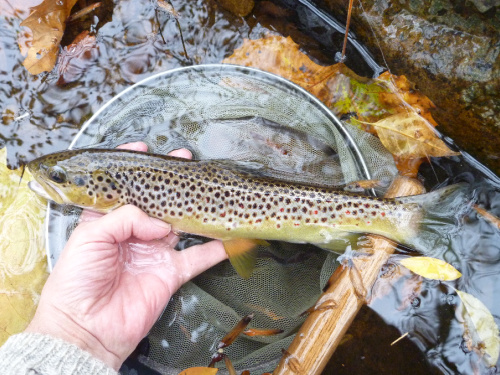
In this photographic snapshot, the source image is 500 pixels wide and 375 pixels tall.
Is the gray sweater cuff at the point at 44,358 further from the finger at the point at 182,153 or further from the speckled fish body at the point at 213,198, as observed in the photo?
the finger at the point at 182,153

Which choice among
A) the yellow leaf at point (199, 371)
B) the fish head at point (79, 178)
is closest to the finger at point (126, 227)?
the fish head at point (79, 178)

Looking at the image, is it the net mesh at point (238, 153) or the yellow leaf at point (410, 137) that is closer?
the net mesh at point (238, 153)

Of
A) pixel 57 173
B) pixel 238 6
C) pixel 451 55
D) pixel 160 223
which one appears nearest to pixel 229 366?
pixel 160 223

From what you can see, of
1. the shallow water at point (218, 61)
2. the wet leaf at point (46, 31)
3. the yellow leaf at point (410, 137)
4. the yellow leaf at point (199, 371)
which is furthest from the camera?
the wet leaf at point (46, 31)

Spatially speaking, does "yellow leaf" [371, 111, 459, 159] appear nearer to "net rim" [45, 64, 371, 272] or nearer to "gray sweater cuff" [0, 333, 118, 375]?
"net rim" [45, 64, 371, 272]

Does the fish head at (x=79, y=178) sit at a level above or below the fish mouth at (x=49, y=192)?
above

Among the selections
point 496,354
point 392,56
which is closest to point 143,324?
point 496,354

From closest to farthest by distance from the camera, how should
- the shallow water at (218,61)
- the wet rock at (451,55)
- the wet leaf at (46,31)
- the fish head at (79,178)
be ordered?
the fish head at (79,178), the wet rock at (451,55), the shallow water at (218,61), the wet leaf at (46,31)

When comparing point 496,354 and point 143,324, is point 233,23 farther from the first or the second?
point 496,354

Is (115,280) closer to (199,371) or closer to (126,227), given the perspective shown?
Answer: (126,227)
